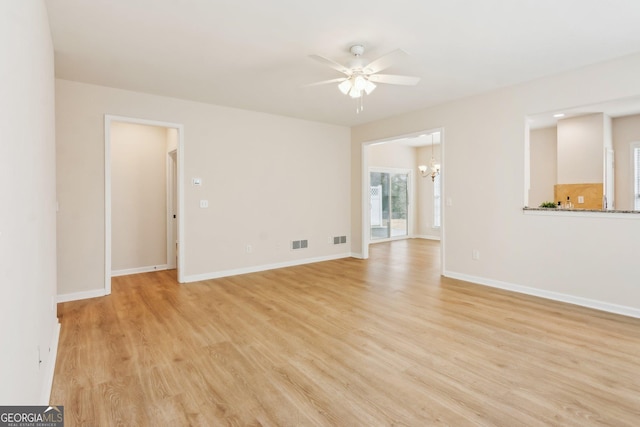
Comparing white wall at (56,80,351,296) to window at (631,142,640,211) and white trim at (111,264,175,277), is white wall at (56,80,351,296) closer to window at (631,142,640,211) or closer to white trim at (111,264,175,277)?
white trim at (111,264,175,277)

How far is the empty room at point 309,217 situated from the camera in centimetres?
202

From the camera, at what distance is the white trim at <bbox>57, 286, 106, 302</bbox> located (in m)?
4.11

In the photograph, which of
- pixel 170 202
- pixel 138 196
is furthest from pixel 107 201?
pixel 170 202

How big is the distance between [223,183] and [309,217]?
1.88 m

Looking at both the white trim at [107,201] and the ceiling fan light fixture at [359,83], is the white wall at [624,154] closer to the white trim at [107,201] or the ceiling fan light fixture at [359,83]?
the ceiling fan light fixture at [359,83]

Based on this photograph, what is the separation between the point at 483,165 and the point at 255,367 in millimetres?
4156

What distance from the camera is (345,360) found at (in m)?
2.59

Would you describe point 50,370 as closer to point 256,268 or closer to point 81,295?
point 81,295

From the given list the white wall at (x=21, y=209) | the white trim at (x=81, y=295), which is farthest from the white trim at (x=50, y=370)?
the white trim at (x=81, y=295)

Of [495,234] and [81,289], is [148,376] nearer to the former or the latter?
[81,289]

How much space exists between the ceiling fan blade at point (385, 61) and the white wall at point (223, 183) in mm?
3016

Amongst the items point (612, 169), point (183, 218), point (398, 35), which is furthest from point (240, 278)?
point (612, 169)

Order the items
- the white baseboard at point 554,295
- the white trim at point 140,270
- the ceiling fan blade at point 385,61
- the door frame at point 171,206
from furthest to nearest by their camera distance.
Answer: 1. the door frame at point 171,206
2. the white trim at point 140,270
3. the white baseboard at point 554,295
4. the ceiling fan blade at point 385,61

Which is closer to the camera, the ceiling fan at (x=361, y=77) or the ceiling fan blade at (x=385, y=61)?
the ceiling fan blade at (x=385, y=61)
